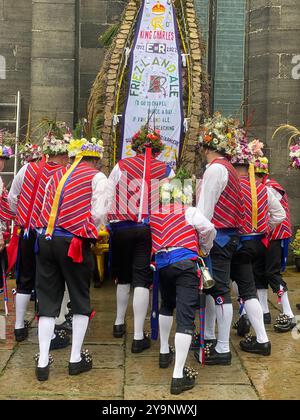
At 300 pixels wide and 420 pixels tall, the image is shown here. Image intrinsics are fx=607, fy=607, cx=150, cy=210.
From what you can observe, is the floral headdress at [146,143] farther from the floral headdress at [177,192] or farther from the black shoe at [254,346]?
the black shoe at [254,346]

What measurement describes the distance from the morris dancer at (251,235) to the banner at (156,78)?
2830mm

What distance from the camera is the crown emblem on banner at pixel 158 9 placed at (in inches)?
346

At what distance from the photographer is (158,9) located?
8.79 m

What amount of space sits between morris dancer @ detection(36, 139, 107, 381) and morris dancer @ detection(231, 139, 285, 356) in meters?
1.47

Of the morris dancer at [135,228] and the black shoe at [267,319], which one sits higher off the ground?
the morris dancer at [135,228]

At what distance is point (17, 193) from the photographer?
246 inches

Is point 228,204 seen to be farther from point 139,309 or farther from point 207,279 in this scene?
point 139,309

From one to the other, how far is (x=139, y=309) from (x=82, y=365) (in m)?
0.93

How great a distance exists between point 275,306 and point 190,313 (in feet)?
10.1

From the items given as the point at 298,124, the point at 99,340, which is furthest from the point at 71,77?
the point at 99,340

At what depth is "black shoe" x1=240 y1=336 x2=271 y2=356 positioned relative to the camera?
220 inches

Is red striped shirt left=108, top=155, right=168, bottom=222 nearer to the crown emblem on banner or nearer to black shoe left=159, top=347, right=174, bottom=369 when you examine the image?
black shoe left=159, top=347, right=174, bottom=369


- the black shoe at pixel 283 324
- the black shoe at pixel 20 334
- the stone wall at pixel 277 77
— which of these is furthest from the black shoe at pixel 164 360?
the stone wall at pixel 277 77

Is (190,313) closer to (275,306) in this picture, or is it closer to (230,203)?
(230,203)
